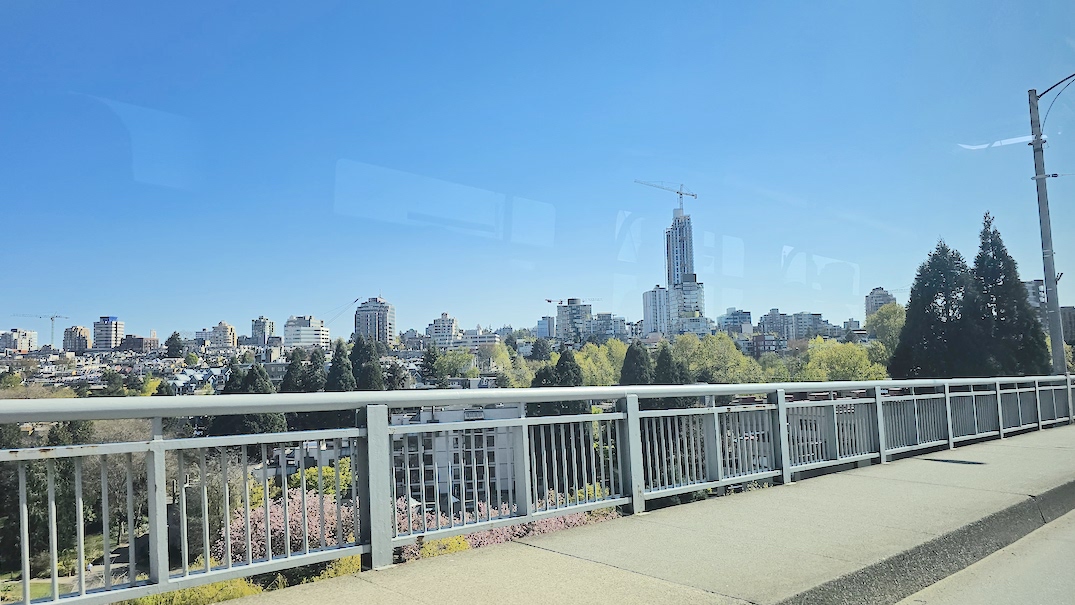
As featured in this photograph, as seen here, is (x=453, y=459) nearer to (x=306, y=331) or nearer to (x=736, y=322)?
(x=306, y=331)

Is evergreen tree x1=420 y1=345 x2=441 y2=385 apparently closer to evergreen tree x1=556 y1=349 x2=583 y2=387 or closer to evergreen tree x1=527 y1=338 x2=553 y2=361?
evergreen tree x1=556 y1=349 x2=583 y2=387

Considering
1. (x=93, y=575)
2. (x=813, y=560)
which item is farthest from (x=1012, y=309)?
(x=93, y=575)

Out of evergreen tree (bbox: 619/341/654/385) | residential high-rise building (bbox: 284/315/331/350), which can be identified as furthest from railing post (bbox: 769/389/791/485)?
residential high-rise building (bbox: 284/315/331/350)

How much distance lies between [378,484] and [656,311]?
563ft

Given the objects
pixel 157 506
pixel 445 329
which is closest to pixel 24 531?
pixel 157 506

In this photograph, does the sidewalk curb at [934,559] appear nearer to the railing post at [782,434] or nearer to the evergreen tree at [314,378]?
the railing post at [782,434]

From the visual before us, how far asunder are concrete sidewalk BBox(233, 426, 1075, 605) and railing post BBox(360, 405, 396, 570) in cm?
19

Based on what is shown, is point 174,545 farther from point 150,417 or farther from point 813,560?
point 813,560

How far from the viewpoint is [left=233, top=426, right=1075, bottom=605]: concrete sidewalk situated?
13.5 ft

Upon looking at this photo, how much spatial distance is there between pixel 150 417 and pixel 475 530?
7.81ft

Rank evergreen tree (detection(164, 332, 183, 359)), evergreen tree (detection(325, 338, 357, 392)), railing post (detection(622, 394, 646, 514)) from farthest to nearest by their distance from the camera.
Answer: evergreen tree (detection(164, 332, 183, 359)) → evergreen tree (detection(325, 338, 357, 392)) → railing post (detection(622, 394, 646, 514))

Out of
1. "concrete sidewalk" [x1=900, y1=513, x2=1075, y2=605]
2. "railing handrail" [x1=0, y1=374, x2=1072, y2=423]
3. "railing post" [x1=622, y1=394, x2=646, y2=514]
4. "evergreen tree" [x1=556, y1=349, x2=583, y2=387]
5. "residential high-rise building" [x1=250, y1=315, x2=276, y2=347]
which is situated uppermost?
"residential high-rise building" [x1=250, y1=315, x2=276, y2=347]

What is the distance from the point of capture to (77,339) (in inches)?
2601

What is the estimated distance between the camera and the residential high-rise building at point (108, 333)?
65.2 meters
